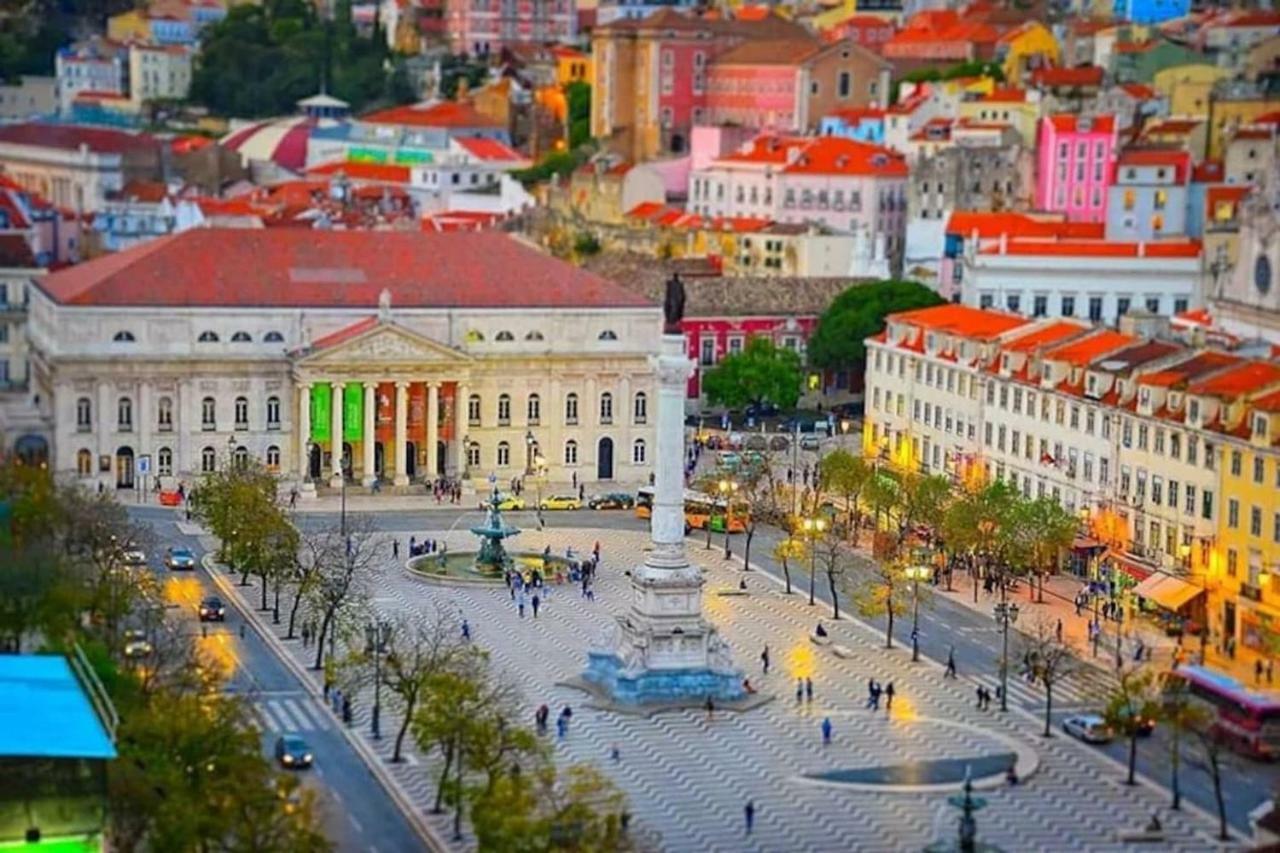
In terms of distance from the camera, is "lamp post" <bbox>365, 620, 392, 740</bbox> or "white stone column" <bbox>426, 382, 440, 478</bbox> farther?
"white stone column" <bbox>426, 382, 440, 478</bbox>

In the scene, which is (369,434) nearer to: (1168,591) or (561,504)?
(561,504)

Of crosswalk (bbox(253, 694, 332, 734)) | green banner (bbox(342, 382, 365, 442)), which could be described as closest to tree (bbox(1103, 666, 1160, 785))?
crosswalk (bbox(253, 694, 332, 734))

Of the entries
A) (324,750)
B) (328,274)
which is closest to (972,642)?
(324,750)

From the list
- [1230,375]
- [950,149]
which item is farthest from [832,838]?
[950,149]

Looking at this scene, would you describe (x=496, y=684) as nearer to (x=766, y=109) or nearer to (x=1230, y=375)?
(x=1230, y=375)

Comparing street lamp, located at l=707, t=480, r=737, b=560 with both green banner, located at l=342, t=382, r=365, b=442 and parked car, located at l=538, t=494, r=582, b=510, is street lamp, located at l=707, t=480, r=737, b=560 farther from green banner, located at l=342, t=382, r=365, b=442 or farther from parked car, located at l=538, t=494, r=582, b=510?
green banner, located at l=342, t=382, r=365, b=442

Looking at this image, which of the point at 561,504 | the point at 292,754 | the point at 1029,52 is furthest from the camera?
the point at 1029,52
